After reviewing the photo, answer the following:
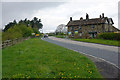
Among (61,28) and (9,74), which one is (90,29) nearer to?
(9,74)

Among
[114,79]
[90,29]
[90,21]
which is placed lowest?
[114,79]

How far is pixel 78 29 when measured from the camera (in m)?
49.8

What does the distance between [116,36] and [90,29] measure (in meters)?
18.0

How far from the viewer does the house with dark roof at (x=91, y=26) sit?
4340 centimetres

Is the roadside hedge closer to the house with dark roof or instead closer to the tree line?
the house with dark roof

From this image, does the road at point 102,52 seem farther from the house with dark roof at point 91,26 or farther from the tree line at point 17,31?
the house with dark roof at point 91,26

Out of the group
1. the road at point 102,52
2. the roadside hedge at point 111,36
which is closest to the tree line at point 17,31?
the road at point 102,52

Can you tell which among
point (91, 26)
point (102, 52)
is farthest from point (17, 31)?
point (91, 26)

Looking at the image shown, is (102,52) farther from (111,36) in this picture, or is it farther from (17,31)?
(17,31)

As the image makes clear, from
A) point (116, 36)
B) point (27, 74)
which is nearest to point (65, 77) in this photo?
point (27, 74)

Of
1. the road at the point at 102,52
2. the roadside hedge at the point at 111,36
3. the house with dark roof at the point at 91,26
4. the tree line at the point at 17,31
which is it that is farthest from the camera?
the house with dark roof at the point at 91,26

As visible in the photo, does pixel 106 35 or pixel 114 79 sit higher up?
pixel 106 35

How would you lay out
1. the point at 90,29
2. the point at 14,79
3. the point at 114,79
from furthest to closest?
the point at 90,29 < the point at 114,79 < the point at 14,79

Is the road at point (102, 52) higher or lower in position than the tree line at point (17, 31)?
lower
